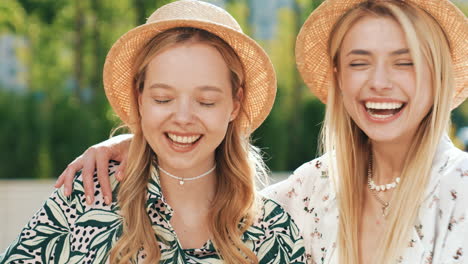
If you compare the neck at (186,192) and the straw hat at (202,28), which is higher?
the straw hat at (202,28)

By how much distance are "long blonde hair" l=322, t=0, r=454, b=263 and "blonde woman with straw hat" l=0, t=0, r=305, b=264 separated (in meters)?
0.28

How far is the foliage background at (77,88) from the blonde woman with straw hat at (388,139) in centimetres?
617

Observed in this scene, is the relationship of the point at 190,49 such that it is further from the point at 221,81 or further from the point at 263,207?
the point at 263,207

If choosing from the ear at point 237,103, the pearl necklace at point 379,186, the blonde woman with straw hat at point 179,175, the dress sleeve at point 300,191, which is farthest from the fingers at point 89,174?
the pearl necklace at point 379,186

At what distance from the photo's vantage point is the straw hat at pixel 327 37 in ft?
9.23

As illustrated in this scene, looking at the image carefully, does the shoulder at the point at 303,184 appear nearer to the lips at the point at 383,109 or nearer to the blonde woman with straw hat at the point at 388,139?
the blonde woman with straw hat at the point at 388,139

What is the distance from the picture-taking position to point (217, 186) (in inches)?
114

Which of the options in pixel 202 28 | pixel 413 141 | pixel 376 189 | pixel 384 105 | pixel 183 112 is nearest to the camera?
pixel 183 112

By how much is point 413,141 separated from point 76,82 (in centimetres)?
763

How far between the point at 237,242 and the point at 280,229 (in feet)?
0.61

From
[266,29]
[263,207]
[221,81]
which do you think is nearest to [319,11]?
[221,81]

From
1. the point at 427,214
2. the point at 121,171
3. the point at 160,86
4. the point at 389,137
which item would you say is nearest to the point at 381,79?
the point at 389,137

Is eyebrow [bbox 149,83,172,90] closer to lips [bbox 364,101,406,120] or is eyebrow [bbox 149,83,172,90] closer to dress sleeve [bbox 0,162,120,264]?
dress sleeve [bbox 0,162,120,264]

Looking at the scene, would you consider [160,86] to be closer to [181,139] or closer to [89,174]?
[181,139]
